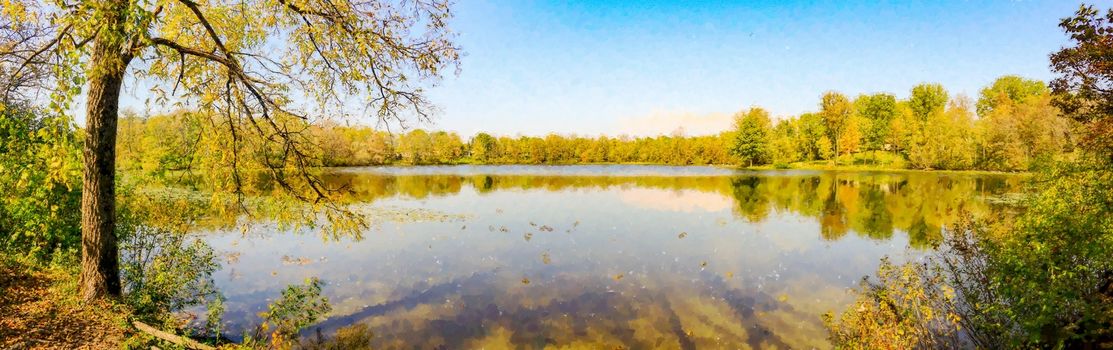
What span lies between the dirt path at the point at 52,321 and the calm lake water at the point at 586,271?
326 cm

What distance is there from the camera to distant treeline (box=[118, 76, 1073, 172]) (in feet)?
216

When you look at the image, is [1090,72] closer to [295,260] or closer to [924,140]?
[295,260]

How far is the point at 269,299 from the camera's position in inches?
528

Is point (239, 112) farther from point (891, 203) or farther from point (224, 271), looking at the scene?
point (891, 203)

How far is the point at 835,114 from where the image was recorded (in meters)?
92.2

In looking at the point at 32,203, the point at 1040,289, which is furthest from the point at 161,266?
the point at 1040,289

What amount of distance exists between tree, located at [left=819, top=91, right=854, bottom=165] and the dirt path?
341 feet

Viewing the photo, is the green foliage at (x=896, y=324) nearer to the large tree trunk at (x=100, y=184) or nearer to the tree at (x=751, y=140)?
the large tree trunk at (x=100, y=184)

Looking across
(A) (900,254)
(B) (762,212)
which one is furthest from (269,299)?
(B) (762,212)

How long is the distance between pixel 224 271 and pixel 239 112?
32.8ft

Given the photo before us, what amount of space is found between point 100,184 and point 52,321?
264 centimetres

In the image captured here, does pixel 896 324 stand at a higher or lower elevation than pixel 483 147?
lower

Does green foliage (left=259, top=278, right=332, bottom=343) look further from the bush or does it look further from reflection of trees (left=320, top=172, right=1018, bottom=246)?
the bush

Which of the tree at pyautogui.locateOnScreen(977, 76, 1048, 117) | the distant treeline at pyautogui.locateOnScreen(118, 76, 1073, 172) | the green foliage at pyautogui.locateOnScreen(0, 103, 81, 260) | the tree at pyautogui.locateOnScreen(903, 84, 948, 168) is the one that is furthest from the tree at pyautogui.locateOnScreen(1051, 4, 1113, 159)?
the tree at pyautogui.locateOnScreen(977, 76, 1048, 117)
